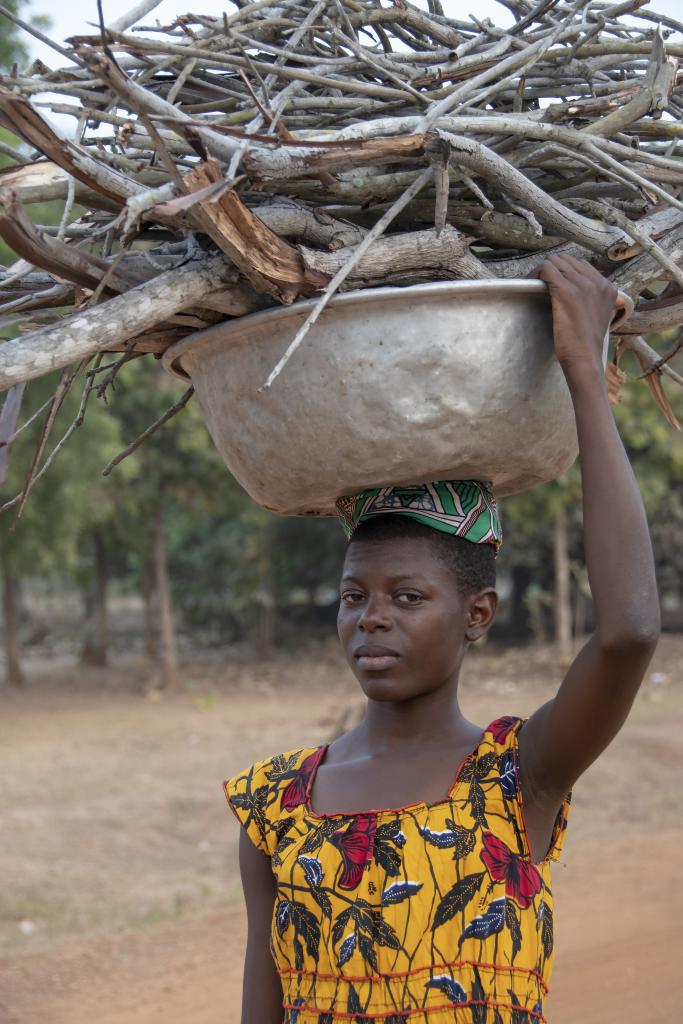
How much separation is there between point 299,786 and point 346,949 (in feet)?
0.98

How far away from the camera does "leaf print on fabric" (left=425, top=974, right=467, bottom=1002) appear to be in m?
1.54

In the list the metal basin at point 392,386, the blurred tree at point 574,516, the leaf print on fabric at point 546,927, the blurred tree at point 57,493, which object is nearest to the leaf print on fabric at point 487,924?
the leaf print on fabric at point 546,927

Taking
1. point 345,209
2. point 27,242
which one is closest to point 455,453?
point 345,209

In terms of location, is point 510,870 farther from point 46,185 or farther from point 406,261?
point 46,185

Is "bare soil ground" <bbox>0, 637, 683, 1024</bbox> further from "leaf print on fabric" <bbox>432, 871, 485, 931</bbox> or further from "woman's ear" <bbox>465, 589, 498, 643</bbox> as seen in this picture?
"woman's ear" <bbox>465, 589, 498, 643</bbox>

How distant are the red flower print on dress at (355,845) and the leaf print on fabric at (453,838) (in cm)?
8

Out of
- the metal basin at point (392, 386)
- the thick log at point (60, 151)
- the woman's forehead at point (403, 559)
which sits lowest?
the woman's forehead at point (403, 559)

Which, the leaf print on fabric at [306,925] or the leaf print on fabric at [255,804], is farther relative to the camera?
the leaf print on fabric at [255,804]

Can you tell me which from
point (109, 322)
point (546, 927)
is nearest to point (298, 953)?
point (546, 927)

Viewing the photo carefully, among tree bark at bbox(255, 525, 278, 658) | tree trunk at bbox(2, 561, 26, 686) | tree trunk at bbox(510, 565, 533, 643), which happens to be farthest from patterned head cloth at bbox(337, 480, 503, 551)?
tree trunk at bbox(510, 565, 533, 643)

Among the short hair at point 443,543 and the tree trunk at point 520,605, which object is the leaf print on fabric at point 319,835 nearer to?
the short hair at point 443,543

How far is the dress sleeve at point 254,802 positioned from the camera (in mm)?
1812

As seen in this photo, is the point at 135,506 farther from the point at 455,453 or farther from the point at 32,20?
the point at 455,453

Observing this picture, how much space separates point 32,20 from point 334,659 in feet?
35.0
